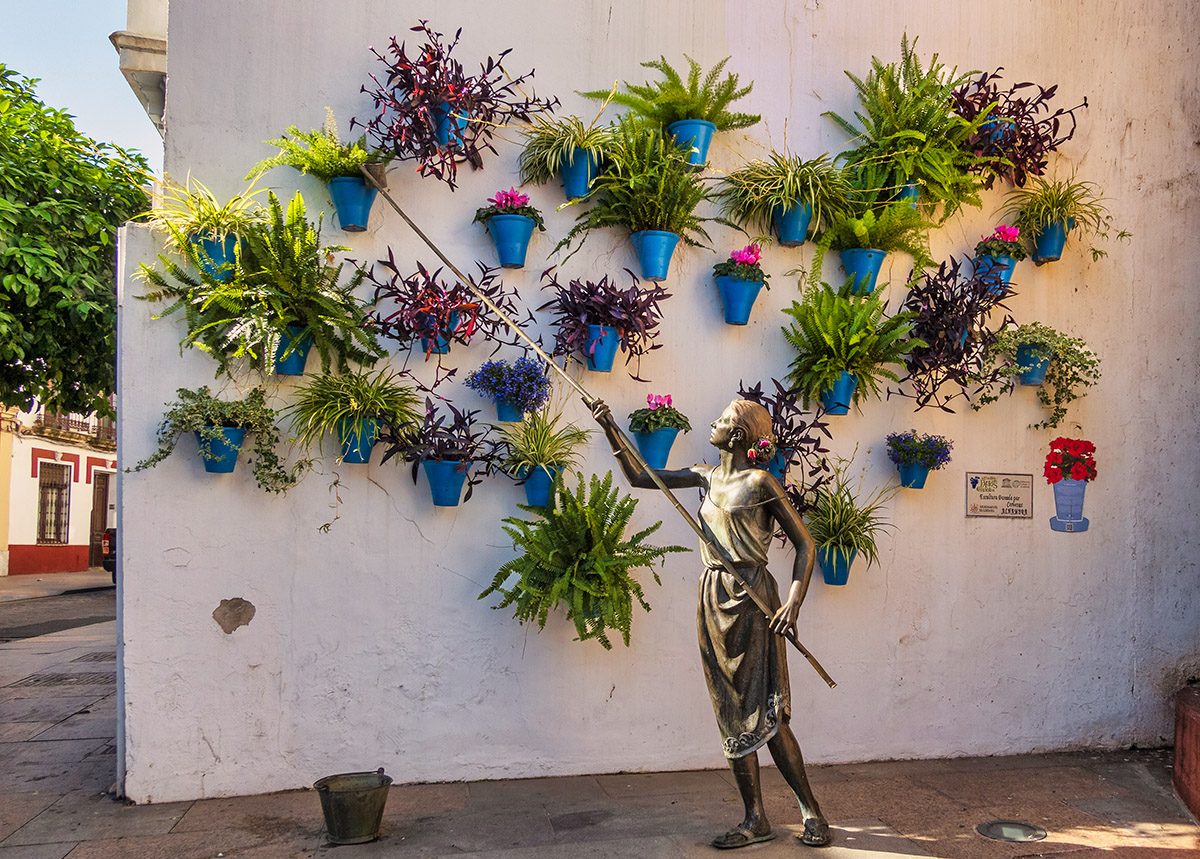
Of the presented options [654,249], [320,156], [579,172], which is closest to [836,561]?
[654,249]

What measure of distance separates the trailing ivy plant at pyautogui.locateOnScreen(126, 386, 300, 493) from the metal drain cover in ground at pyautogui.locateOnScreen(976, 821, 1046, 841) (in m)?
4.01

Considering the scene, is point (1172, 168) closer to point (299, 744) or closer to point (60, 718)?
point (299, 744)

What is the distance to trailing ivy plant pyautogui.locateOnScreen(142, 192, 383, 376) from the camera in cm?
460

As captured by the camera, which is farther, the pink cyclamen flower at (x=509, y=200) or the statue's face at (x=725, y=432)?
the pink cyclamen flower at (x=509, y=200)

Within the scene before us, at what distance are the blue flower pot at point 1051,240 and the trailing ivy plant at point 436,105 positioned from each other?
3436 millimetres

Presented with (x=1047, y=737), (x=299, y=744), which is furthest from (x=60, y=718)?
(x=1047, y=737)

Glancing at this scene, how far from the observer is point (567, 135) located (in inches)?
208

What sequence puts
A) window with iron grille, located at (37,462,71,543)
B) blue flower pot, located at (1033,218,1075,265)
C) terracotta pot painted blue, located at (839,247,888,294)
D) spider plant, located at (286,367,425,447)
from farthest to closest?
window with iron grille, located at (37,462,71,543)
blue flower pot, located at (1033,218,1075,265)
terracotta pot painted blue, located at (839,247,888,294)
spider plant, located at (286,367,425,447)

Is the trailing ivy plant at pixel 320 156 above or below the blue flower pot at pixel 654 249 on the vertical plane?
above

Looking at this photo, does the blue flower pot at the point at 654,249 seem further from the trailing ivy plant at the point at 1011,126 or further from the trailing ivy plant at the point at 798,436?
the trailing ivy plant at the point at 1011,126

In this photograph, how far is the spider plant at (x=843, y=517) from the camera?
5426mm

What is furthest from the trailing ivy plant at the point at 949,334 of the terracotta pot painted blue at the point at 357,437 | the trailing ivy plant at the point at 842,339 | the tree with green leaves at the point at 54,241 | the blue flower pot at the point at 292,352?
the tree with green leaves at the point at 54,241

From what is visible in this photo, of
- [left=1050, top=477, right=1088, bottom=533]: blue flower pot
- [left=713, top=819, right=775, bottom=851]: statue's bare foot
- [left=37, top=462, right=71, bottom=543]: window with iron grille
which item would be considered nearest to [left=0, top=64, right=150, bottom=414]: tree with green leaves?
[left=713, top=819, right=775, bottom=851]: statue's bare foot

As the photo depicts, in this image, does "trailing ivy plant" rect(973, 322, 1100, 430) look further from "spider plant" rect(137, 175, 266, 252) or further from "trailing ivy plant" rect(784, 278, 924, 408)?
"spider plant" rect(137, 175, 266, 252)
